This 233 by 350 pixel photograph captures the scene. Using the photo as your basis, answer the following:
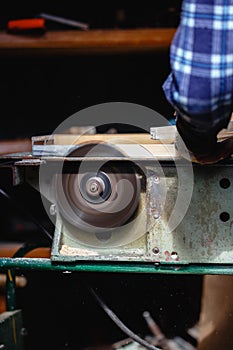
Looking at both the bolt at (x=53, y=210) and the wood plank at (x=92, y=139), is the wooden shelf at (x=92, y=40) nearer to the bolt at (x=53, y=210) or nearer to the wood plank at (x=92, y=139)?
the wood plank at (x=92, y=139)

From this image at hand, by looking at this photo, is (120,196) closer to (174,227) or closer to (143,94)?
(174,227)

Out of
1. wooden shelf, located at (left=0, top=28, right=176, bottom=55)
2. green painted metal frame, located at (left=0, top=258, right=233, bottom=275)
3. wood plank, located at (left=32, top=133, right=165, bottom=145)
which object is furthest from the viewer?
wooden shelf, located at (left=0, top=28, right=176, bottom=55)

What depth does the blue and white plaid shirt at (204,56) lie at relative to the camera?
32.0 inches

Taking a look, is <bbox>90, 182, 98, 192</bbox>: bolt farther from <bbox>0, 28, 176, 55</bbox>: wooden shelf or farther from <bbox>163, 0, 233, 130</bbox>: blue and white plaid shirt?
<bbox>0, 28, 176, 55</bbox>: wooden shelf

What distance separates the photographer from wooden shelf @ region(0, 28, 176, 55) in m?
2.20

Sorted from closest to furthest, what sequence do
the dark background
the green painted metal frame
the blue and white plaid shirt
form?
the blue and white plaid shirt, the green painted metal frame, the dark background

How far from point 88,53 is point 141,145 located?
4.09 feet

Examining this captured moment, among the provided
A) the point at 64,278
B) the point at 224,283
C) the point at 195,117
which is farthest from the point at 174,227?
the point at 64,278

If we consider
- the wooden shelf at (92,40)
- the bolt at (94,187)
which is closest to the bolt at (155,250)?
the bolt at (94,187)

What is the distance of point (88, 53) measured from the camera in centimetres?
238

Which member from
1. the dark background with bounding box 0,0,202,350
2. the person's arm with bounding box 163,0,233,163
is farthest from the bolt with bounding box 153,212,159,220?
the dark background with bounding box 0,0,202,350

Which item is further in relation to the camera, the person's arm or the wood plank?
the wood plank

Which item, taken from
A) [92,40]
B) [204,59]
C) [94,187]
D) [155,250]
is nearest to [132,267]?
[155,250]

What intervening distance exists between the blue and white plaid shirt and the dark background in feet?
2.75
